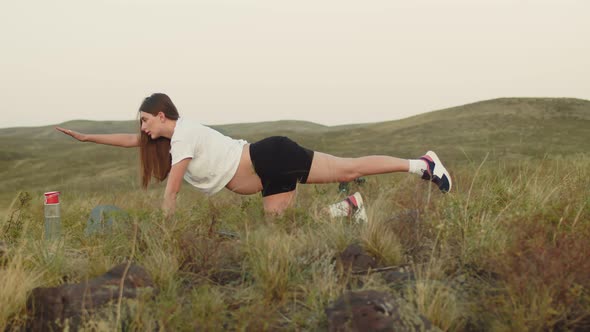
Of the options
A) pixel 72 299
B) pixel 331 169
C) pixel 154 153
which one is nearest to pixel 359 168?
pixel 331 169

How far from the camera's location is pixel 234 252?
185 inches

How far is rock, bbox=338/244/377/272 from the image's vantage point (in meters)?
4.26

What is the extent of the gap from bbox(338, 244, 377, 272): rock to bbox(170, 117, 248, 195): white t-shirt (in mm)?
2211

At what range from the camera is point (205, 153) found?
627 cm

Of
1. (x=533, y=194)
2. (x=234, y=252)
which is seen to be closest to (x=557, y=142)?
(x=533, y=194)

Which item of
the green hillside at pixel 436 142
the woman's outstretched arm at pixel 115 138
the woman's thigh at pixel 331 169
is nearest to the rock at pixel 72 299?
the woman's thigh at pixel 331 169

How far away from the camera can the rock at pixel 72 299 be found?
3701 mm

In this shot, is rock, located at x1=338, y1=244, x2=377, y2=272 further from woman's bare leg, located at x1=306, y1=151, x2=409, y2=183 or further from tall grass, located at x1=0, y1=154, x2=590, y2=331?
woman's bare leg, located at x1=306, y1=151, x2=409, y2=183

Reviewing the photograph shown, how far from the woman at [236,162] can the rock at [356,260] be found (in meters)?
1.83

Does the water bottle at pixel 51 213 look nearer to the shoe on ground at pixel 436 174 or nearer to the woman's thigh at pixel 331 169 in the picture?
the woman's thigh at pixel 331 169

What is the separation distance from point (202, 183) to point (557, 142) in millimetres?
22729

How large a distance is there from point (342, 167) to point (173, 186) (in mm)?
1806

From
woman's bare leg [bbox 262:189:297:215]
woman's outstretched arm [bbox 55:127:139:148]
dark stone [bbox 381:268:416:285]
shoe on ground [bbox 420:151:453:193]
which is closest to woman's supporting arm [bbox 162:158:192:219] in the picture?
woman's bare leg [bbox 262:189:297:215]

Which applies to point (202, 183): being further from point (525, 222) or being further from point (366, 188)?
point (525, 222)
